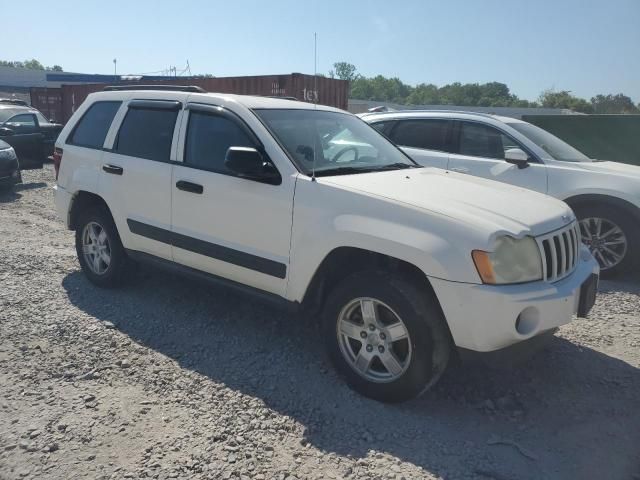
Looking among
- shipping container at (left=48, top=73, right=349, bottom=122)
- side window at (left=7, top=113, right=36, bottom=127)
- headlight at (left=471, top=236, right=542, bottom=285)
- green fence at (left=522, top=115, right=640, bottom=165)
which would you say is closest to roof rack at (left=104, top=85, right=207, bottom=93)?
headlight at (left=471, top=236, right=542, bottom=285)

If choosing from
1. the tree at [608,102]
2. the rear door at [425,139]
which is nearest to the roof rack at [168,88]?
the rear door at [425,139]

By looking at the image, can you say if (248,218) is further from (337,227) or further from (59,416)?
(59,416)

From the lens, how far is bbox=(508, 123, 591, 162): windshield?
664cm

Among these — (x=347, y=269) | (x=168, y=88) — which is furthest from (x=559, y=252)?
(x=168, y=88)

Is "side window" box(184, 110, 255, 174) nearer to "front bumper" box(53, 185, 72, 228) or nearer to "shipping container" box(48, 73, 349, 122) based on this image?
"front bumper" box(53, 185, 72, 228)

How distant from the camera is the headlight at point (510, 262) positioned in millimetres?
2926

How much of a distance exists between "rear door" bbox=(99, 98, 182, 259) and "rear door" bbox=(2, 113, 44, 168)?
28.7ft

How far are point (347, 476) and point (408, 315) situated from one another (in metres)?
0.92

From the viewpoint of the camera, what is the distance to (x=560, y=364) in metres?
3.95

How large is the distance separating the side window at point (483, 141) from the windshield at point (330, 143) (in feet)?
8.32

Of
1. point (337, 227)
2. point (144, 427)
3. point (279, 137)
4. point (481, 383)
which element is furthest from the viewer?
point (279, 137)

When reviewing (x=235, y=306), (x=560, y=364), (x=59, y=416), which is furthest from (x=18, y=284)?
(x=560, y=364)

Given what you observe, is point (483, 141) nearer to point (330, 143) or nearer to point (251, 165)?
point (330, 143)

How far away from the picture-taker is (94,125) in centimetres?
523
